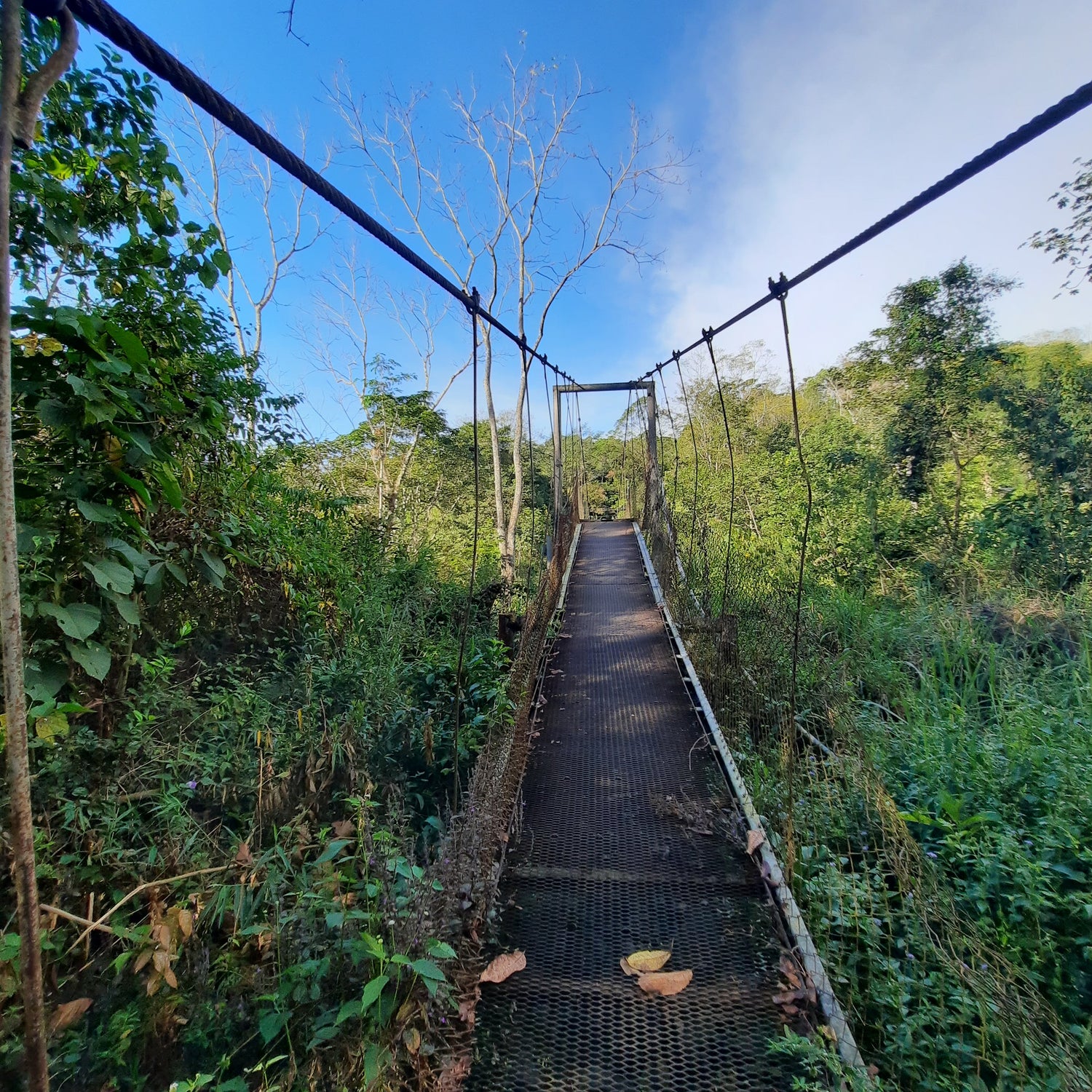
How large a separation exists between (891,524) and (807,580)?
1388mm

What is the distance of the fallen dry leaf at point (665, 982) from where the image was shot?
3.90 feet

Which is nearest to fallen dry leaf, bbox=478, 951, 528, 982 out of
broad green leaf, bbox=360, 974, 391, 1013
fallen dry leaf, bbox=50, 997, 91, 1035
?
broad green leaf, bbox=360, 974, 391, 1013

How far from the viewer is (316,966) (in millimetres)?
1038

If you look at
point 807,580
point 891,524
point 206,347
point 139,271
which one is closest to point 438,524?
point 807,580

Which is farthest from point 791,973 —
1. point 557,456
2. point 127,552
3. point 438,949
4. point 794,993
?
point 557,456

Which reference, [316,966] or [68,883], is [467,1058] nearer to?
[316,966]

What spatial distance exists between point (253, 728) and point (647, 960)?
153 centimetres

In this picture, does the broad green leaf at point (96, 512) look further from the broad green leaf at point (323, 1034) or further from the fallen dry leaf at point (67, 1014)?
the fallen dry leaf at point (67, 1014)

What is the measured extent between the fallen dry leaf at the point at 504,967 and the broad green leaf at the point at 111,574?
43.8 inches

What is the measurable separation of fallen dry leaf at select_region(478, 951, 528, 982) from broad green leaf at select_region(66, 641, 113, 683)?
102 centimetres

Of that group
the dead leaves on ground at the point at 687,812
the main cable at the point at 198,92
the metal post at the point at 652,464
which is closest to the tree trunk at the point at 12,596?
the main cable at the point at 198,92

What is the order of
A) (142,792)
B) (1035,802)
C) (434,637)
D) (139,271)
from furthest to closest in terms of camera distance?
(434,637) < (1035,802) < (142,792) < (139,271)

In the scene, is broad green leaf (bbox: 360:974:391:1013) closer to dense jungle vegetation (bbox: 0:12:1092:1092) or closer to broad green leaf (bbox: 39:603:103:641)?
dense jungle vegetation (bbox: 0:12:1092:1092)

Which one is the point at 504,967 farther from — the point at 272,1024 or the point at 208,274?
the point at 208,274
